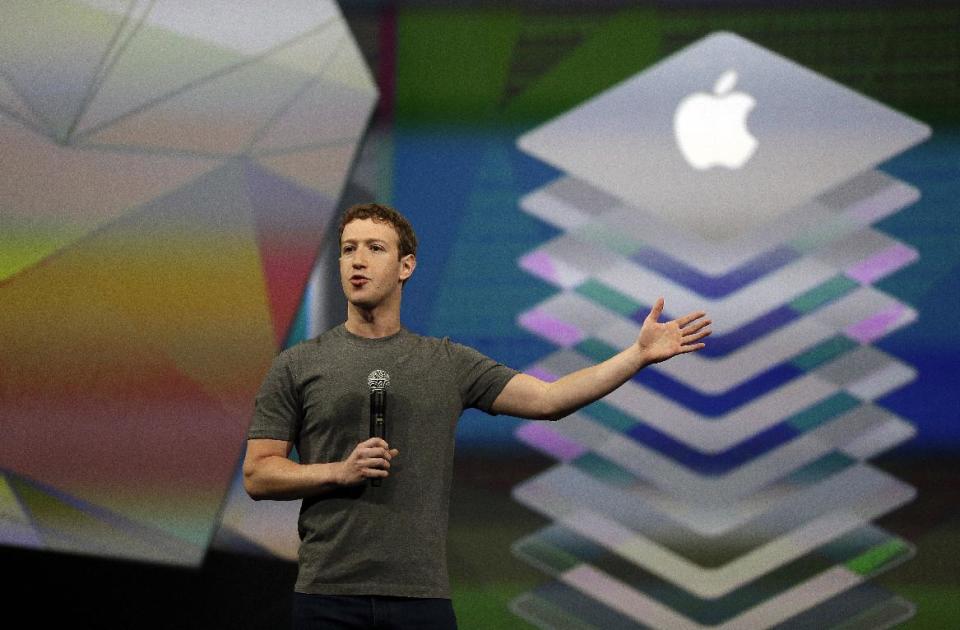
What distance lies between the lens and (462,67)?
354 cm

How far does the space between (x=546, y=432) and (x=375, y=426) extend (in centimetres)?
149

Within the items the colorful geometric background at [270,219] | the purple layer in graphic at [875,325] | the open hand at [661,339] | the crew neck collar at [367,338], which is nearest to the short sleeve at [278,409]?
the crew neck collar at [367,338]

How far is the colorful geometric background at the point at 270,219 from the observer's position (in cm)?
338

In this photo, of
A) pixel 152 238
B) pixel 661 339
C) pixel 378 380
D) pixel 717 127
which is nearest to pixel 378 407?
pixel 378 380

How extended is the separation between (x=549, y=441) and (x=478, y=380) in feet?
4.15

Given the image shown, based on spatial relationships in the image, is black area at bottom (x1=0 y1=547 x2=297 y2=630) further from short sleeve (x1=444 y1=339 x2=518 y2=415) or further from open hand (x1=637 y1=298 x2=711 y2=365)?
open hand (x1=637 y1=298 x2=711 y2=365)

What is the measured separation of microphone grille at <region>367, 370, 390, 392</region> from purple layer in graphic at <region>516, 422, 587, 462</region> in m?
1.42

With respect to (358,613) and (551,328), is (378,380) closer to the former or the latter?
(358,613)

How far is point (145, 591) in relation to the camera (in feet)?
11.3

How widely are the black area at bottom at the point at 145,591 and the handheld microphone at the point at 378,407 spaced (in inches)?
62.2

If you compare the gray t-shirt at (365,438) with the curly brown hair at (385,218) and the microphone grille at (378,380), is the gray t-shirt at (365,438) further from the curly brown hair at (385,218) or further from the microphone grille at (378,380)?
the curly brown hair at (385,218)

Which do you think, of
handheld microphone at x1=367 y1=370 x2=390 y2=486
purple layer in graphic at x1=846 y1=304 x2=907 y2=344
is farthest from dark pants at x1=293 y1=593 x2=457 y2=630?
purple layer in graphic at x1=846 y1=304 x2=907 y2=344

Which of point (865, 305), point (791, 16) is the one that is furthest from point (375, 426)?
point (791, 16)

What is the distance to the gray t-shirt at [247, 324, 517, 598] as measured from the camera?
1950 mm
